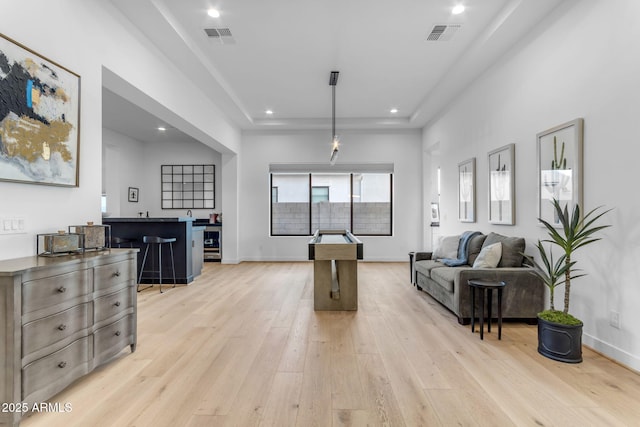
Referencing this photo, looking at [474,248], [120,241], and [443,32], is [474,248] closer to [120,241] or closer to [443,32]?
[443,32]

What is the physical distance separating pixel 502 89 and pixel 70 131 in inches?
189

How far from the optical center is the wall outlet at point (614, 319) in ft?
8.51

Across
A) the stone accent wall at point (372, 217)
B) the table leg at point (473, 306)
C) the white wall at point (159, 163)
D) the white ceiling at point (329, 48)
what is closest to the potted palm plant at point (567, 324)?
the table leg at point (473, 306)

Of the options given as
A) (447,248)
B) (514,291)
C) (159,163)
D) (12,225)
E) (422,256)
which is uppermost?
(159,163)

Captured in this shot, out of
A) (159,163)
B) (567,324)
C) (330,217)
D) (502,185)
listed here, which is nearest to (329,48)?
(502,185)

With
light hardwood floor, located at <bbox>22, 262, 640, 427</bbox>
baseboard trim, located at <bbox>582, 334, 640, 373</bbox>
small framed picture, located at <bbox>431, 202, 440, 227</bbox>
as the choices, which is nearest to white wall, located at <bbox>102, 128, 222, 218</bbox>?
light hardwood floor, located at <bbox>22, 262, 640, 427</bbox>

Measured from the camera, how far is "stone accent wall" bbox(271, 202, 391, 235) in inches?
318

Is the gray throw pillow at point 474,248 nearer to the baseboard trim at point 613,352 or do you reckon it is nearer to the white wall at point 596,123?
the white wall at point 596,123

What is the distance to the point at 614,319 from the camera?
2.63 metres

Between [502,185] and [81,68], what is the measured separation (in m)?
4.77

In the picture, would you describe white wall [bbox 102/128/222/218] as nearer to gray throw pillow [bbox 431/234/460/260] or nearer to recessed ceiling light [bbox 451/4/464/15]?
gray throw pillow [bbox 431/234/460/260]

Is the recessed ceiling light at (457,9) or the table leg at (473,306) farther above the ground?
the recessed ceiling light at (457,9)

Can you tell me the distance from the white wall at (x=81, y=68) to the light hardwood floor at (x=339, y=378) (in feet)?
4.03

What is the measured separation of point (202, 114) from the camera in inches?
217
